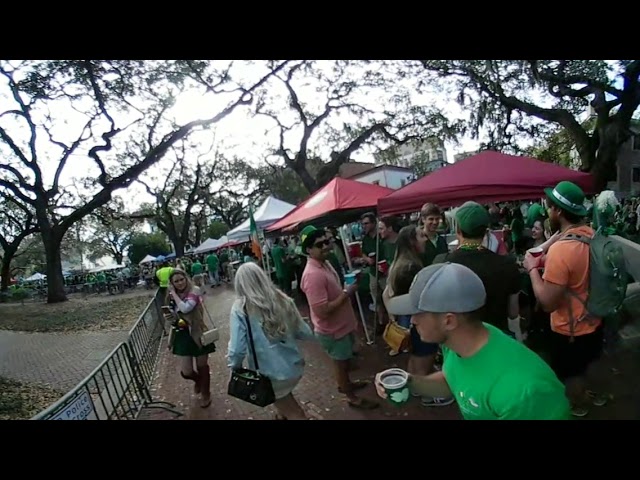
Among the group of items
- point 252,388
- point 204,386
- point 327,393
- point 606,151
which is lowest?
point 327,393

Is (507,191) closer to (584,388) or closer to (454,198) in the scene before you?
(454,198)

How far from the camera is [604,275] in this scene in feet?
6.50

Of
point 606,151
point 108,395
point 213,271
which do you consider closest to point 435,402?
point 108,395

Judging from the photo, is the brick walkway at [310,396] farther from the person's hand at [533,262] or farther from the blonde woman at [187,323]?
the person's hand at [533,262]

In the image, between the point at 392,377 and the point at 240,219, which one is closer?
the point at 392,377

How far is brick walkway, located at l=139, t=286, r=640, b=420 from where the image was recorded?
8.79 feet

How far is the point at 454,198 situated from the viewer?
3.48 meters

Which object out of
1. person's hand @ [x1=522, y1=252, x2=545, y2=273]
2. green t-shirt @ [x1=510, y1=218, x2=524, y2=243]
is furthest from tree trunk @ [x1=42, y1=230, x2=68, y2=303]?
green t-shirt @ [x1=510, y1=218, x2=524, y2=243]

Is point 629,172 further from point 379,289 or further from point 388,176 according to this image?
point 388,176

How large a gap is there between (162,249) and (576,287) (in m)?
6.62

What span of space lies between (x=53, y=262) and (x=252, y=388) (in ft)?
8.63

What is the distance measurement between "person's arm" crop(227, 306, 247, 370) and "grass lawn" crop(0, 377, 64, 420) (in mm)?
1300
